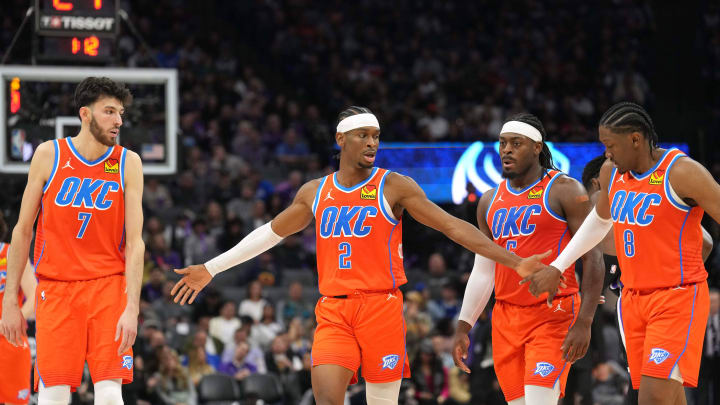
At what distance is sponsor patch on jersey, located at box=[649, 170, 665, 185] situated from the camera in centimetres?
640

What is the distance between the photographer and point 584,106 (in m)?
22.0

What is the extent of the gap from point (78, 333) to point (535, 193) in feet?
10.5

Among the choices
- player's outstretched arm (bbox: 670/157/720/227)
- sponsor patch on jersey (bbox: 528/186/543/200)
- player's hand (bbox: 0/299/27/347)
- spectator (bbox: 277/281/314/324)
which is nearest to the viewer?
player's outstretched arm (bbox: 670/157/720/227)

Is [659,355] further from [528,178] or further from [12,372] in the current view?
[12,372]

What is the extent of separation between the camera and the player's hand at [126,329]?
6430 mm

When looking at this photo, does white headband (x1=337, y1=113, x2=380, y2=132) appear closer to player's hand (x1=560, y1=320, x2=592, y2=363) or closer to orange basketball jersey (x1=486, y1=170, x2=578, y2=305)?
orange basketball jersey (x1=486, y1=170, x2=578, y2=305)

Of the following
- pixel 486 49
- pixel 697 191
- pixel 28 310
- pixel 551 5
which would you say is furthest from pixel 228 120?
pixel 697 191

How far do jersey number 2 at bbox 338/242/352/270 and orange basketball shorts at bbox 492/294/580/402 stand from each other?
117 centimetres

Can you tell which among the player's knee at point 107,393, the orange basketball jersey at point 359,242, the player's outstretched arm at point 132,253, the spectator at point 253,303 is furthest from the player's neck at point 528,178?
the spectator at point 253,303

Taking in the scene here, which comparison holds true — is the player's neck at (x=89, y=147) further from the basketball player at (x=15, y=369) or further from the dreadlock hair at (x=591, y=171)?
the dreadlock hair at (x=591, y=171)

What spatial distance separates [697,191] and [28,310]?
4.63 m

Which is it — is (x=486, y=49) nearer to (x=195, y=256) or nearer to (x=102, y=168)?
(x=195, y=256)

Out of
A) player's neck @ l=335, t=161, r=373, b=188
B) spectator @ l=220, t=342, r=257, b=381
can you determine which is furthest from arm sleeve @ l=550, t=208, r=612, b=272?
spectator @ l=220, t=342, r=257, b=381

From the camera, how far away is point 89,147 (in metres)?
6.81
